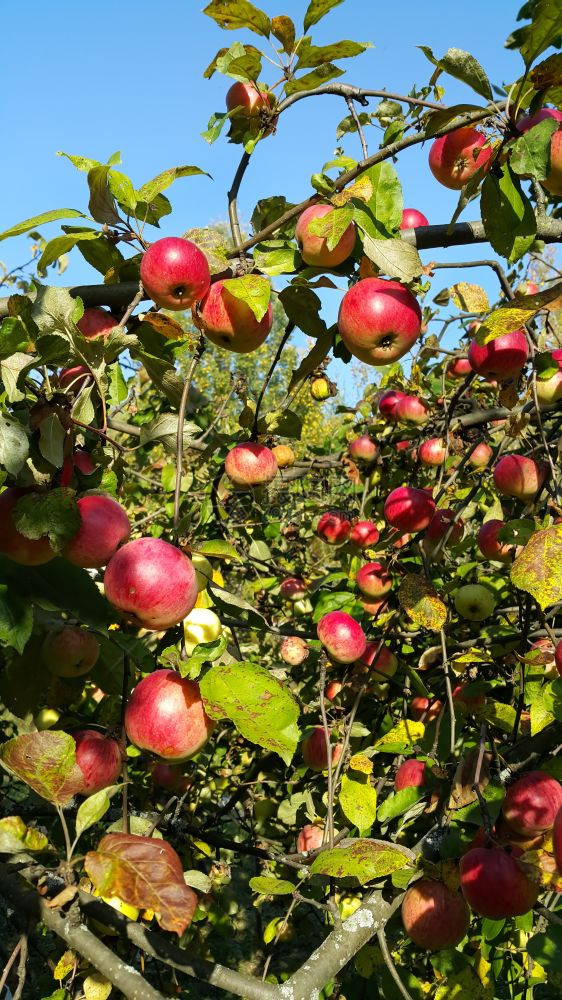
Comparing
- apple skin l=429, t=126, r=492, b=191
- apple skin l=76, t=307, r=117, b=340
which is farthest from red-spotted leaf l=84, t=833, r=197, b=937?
apple skin l=429, t=126, r=492, b=191

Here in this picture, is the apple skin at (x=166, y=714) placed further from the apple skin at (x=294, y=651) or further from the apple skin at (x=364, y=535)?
the apple skin at (x=364, y=535)

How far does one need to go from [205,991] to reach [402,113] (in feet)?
12.1

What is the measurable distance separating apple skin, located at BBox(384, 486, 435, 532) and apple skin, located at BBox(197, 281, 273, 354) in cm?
88

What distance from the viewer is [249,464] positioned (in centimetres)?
172

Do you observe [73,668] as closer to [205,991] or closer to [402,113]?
[402,113]

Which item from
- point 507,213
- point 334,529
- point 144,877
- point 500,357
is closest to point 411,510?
point 500,357

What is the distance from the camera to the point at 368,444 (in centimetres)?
315

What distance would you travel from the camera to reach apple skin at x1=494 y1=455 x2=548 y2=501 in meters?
2.08

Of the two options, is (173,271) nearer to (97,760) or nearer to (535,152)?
(535,152)

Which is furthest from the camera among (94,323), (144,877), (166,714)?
(94,323)

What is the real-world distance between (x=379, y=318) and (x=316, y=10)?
503mm

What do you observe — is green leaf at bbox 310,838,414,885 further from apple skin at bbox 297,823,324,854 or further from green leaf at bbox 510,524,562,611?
apple skin at bbox 297,823,324,854

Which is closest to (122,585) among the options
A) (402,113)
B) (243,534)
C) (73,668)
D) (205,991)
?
(73,668)

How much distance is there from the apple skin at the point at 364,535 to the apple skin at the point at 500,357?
1.03 m
